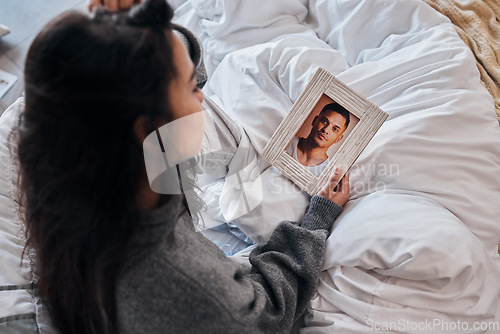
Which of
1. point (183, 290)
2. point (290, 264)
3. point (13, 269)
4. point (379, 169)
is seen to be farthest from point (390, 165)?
point (13, 269)

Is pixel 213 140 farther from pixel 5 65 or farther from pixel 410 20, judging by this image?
pixel 5 65

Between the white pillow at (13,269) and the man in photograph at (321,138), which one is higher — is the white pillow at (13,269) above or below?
below

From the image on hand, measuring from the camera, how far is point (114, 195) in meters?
0.51

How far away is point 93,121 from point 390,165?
0.64 meters

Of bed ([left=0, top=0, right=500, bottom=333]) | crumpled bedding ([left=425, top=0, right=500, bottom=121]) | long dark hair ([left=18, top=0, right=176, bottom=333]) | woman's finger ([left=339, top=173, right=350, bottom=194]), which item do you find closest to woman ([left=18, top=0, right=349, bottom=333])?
long dark hair ([left=18, top=0, right=176, bottom=333])

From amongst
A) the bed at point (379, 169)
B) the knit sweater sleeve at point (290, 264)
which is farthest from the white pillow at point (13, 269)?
the knit sweater sleeve at point (290, 264)

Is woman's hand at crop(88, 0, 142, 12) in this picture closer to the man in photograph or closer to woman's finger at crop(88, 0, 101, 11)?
woman's finger at crop(88, 0, 101, 11)

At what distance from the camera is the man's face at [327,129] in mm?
896

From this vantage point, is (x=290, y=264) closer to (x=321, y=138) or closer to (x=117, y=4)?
(x=321, y=138)

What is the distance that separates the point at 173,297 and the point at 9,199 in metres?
0.50

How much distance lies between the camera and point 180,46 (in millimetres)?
542

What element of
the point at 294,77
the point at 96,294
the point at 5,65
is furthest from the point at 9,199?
the point at 5,65

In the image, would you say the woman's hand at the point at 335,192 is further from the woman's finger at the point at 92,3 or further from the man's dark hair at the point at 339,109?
the woman's finger at the point at 92,3

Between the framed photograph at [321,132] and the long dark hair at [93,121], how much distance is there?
44 centimetres
